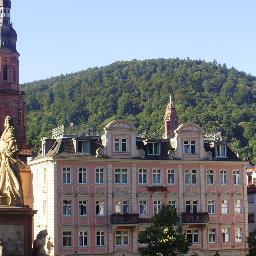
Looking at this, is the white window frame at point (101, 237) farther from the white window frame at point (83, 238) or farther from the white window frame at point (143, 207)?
the white window frame at point (143, 207)

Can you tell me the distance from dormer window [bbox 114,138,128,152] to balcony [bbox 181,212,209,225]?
23.2 feet

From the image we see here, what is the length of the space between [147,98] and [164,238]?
114m

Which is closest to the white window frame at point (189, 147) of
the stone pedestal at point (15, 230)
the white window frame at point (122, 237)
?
the white window frame at point (122, 237)

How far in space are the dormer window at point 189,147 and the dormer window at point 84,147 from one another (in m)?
8.20

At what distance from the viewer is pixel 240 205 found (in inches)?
2522

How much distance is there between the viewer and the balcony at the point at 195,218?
201 ft

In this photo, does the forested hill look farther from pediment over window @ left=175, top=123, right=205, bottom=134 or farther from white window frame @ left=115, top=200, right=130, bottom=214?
white window frame @ left=115, top=200, right=130, bottom=214

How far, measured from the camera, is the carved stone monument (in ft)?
88.1

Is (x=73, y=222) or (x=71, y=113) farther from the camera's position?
(x=71, y=113)

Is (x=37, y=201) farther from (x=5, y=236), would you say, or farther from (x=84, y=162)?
(x=5, y=236)

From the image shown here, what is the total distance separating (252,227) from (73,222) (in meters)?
20.2

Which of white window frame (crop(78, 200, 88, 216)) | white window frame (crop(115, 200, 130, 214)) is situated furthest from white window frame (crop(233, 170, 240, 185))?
white window frame (crop(78, 200, 88, 216))

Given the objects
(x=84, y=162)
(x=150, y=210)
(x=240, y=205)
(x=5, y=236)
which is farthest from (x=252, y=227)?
(x=5, y=236)

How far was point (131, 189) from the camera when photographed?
199ft
